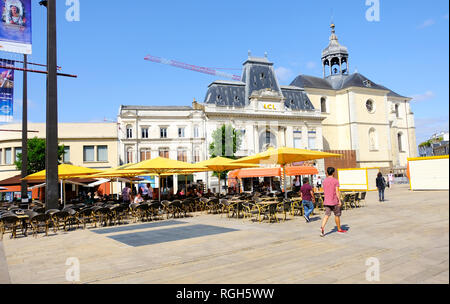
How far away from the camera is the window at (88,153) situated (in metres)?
38.3

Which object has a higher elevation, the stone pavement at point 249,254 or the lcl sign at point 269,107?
the lcl sign at point 269,107

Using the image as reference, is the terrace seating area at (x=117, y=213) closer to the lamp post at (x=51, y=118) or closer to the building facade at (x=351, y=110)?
the lamp post at (x=51, y=118)

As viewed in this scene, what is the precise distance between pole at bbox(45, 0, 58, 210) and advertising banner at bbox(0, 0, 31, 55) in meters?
1.38

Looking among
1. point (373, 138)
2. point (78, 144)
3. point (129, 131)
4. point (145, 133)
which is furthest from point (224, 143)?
point (373, 138)

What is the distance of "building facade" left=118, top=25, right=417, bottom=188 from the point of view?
133 ft

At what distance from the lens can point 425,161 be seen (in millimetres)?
2344

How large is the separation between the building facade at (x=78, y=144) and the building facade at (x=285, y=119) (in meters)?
1.42

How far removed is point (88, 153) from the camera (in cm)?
3853

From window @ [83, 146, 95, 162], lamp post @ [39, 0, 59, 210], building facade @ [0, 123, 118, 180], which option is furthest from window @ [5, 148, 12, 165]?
lamp post @ [39, 0, 59, 210]

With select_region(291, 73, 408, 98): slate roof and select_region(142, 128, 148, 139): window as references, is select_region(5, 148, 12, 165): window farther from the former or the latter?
select_region(291, 73, 408, 98): slate roof

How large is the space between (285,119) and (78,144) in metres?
27.3

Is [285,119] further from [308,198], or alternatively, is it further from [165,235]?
[165,235]

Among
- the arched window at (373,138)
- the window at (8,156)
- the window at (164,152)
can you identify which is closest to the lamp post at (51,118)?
the window at (164,152)

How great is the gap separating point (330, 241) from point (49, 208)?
10.0 m
